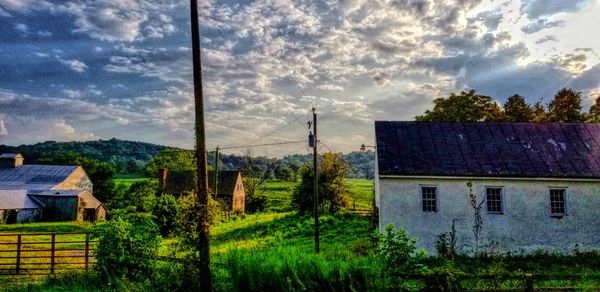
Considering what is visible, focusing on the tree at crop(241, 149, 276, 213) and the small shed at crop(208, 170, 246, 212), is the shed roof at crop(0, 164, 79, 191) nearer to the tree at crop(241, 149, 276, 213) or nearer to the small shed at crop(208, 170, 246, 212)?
the small shed at crop(208, 170, 246, 212)

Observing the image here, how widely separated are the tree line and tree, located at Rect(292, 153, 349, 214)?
10.8 meters

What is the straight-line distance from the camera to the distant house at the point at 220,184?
57250mm

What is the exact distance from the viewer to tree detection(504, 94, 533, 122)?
4028cm

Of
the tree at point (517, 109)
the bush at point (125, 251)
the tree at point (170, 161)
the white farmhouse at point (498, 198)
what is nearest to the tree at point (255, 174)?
the tree at point (170, 161)

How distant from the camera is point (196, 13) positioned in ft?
38.2

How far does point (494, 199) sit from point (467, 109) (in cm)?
2215

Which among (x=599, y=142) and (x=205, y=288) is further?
(x=599, y=142)

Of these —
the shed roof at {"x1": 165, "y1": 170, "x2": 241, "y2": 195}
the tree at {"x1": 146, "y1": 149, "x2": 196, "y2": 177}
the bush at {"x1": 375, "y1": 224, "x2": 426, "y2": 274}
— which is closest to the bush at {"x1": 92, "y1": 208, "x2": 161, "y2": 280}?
the bush at {"x1": 375, "y1": 224, "x2": 426, "y2": 274}

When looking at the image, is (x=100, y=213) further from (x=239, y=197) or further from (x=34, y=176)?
(x=239, y=197)

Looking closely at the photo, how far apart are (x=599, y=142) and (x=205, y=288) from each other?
21387 millimetres

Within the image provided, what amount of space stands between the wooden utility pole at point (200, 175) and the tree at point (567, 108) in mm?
38774

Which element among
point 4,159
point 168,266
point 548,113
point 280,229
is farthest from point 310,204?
point 4,159

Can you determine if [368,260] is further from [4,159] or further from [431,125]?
[4,159]

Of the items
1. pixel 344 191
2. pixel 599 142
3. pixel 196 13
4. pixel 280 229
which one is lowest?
pixel 280 229
